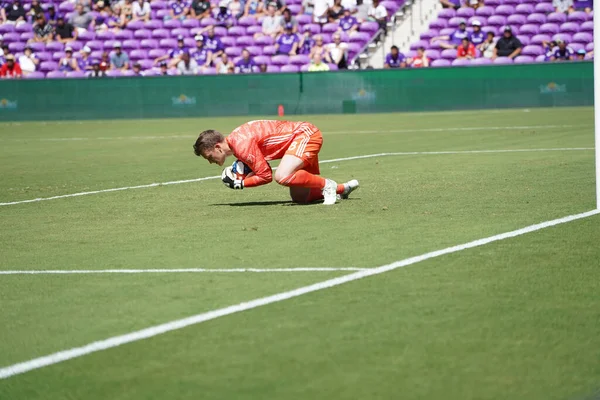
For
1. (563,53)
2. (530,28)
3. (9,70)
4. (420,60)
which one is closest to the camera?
(563,53)

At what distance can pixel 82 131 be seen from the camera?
90.4 ft

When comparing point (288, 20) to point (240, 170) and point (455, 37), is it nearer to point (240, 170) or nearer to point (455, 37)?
point (455, 37)

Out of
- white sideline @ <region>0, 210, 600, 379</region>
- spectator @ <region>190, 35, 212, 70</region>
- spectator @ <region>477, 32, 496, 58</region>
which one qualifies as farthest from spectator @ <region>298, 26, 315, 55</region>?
white sideline @ <region>0, 210, 600, 379</region>

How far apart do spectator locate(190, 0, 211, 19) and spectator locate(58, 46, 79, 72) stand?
14.0 ft

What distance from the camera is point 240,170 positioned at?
10812mm

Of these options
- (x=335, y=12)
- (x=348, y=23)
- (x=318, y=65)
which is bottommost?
(x=318, y=65)

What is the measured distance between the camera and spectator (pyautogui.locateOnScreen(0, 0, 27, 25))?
40438mm

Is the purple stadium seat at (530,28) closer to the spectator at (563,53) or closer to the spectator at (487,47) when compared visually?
the spectator at (487,47)

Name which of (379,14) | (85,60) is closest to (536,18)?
(379,14)

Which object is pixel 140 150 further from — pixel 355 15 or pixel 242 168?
pixel 355 15

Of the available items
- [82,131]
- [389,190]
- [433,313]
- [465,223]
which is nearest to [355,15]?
[82,131]

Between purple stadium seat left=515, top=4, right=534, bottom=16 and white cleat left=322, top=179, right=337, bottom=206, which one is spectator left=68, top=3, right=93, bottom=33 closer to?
purple stadium seat left=515, top=4, right=534, bottom=16

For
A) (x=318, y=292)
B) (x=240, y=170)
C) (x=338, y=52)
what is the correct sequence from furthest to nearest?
(x=338, y=52)
(x=240, y=170)
(x=318, y=292)

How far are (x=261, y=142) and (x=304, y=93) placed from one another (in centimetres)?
2159
